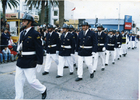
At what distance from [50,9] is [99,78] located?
5262 cm

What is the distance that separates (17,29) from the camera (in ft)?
40.9

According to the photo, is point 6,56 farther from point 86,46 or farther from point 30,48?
point 30,48

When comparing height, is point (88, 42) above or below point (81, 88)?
above

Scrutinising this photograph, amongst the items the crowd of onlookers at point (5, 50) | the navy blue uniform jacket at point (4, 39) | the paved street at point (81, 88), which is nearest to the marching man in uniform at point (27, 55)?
the paved street at point (81, 88)

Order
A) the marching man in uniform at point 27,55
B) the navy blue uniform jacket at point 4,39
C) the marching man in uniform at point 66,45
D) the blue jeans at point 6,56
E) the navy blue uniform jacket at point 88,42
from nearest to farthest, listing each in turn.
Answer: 1. the marching man in uniform at point 27,55
2. the navy blue uniform jacket at point 88,42
3. the marching man in uniform at point 66,45
4. the blue jeans at point 6,56
5. the navy blue uniform jacket at point 4,39

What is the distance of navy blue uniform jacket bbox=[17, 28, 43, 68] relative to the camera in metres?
3.72

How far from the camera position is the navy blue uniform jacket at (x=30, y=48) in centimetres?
372

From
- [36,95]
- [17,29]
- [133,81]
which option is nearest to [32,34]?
[36,95]

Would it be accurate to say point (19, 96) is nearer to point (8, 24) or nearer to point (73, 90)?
point (73, 90)

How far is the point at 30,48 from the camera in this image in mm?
3783

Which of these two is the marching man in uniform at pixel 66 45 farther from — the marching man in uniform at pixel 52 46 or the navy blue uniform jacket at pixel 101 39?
the navy blue uniform jacket at pixel 101 39

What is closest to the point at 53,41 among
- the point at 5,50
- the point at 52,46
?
the point at 52,46

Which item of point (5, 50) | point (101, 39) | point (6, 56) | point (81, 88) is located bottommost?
point (81, 88)

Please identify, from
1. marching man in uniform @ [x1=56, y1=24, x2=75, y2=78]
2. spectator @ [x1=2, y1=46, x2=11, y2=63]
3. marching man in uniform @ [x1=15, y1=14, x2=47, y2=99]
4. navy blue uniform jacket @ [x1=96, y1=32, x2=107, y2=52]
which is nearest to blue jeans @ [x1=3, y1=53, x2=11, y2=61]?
spectator @ [x1=2, y1=46, x2=11, y2=63]
